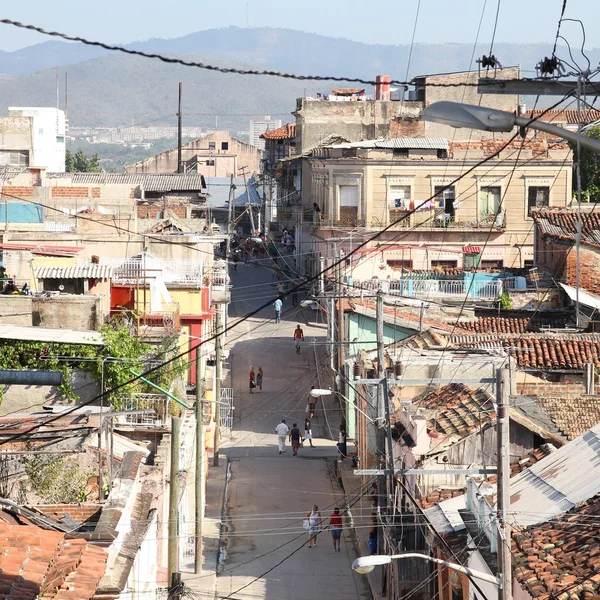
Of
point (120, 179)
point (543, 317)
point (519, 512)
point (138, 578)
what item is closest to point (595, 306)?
point (543, 317)

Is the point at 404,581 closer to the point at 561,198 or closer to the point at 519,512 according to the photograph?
the point at 519,512

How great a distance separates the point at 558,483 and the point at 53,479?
6.36 metres

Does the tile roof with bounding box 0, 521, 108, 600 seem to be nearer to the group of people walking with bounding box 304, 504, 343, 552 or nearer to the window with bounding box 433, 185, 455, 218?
the group of people walking with bounding box 304, 504, 343, 552

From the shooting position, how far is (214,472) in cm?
3241

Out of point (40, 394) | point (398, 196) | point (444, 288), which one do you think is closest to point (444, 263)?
point (398, 196)

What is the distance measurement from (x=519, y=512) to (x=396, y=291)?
25.9 metres

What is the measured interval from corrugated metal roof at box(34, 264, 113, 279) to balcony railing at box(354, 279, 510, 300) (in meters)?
14.1

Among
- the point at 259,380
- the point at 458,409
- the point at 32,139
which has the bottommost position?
the point at 259,380

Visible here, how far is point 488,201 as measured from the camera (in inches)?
1989

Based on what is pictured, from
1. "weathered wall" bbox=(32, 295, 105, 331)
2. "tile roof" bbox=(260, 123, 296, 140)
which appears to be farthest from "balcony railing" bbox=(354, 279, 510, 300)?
"tile roof" bbox=(260, 123, 296, 140)

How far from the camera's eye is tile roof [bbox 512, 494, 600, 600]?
12.9 m

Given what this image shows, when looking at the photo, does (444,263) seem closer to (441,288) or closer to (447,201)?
(447,201)

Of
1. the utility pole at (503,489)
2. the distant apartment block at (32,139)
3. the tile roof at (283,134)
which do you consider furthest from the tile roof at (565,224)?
the tile roof at (283,134)

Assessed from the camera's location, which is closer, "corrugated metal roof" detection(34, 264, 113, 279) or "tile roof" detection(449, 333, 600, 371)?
"tile roof" detection(449, 333, 600, 371)
